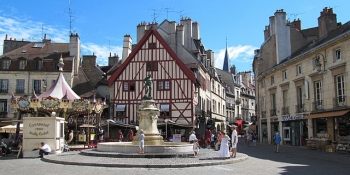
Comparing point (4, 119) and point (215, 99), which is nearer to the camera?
point (4, 119)

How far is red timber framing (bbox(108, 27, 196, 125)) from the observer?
3259 cm

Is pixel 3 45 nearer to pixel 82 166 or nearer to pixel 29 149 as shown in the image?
pixel 29 149

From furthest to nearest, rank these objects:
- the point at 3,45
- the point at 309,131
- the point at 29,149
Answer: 1. the point at 3,45
2. the point at 309,131
3. the point at 29,149

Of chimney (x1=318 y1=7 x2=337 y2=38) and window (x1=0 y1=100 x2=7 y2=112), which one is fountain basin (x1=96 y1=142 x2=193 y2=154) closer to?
chimney (x1=318 y1=7 x2=337 y2=38)

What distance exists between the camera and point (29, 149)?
17438mm

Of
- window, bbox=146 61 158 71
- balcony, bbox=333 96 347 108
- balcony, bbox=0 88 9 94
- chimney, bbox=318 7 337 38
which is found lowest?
balcony, bbox=333 96 347 108

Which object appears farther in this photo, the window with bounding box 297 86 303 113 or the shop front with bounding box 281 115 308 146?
the window with bounding box 297 86 303 113

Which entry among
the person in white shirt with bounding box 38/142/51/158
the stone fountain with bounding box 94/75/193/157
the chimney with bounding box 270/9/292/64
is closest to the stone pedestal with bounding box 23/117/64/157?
the person in white shirt with bounding box 38/142/51/158

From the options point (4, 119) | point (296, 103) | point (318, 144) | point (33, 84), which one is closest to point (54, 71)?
point (33, 84)

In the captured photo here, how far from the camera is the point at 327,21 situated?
28.6 m

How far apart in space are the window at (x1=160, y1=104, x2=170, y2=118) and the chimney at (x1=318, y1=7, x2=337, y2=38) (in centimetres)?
1375

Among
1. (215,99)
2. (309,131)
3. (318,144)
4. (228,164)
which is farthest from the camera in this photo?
(215,99)

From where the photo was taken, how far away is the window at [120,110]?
33.0 m

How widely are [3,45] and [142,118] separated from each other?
29.2 metres
